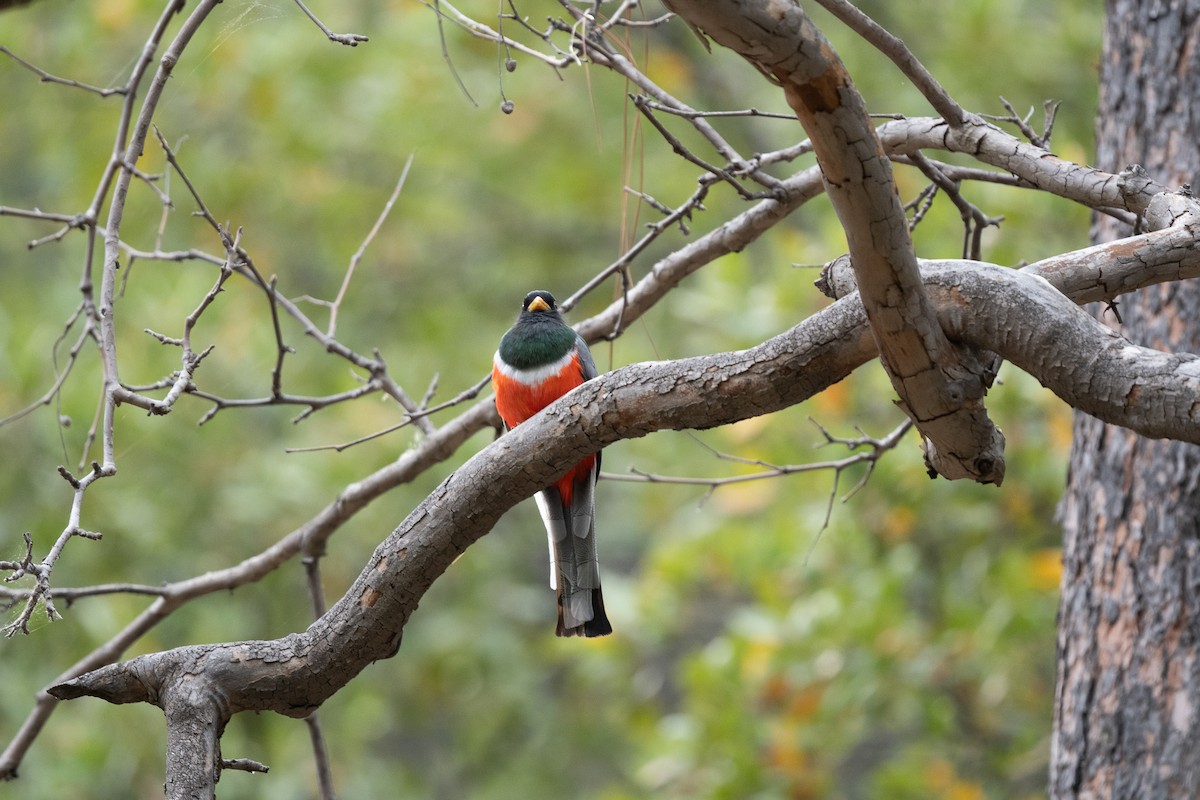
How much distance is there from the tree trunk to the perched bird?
1.38 meters

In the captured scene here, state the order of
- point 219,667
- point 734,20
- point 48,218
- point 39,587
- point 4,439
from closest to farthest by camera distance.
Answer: point 734,20 < point 39,587 < point 219,667 < point 48,218 < point 4,439

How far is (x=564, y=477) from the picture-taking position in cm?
298

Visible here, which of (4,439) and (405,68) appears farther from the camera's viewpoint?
(405,68)

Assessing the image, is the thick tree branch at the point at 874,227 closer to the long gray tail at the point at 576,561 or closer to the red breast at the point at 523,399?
the long gray tail at the point at 576,561

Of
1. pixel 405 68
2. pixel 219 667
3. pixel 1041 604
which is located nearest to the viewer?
pixel 219 667

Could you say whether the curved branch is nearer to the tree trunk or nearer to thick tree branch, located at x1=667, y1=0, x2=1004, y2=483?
thick tree branch, located at x1=667, y1=0, x2=1004, y2=483

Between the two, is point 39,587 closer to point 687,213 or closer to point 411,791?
point 687,213

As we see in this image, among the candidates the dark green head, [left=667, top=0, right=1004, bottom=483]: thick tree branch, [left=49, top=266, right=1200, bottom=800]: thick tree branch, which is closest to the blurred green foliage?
the dark green head

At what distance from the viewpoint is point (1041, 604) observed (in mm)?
4746

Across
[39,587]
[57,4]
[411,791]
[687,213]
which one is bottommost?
[39,587]

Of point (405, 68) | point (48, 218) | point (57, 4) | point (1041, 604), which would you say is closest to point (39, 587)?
point (48, 218)

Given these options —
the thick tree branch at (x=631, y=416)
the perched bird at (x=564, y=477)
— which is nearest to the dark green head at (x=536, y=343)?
the perched bird at (x=564, y=477)

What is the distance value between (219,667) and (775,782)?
3.76 metres

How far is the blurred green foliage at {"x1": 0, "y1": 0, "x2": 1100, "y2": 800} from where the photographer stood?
5328 millimetres
